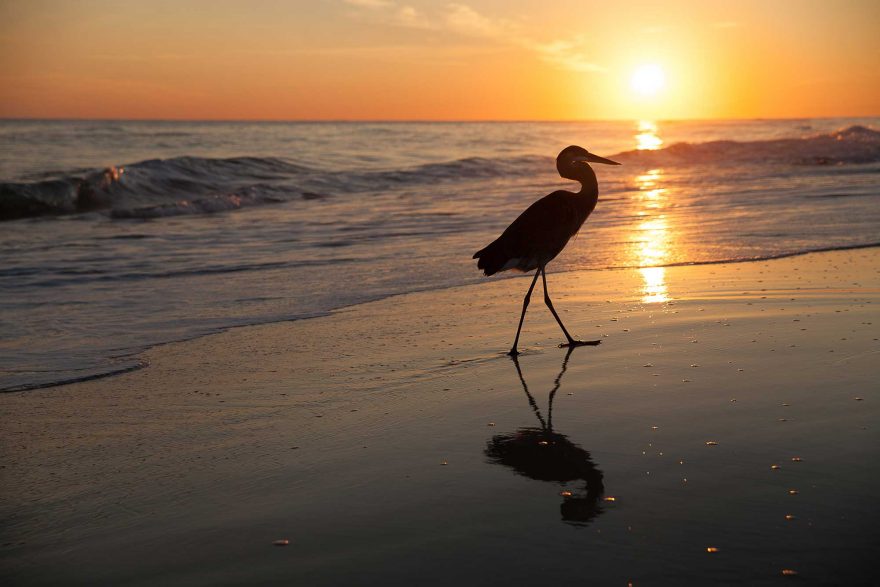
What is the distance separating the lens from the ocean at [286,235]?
27.2ft

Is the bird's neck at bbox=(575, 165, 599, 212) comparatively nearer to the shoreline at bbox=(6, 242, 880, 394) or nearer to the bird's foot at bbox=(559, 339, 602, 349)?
the bird's foot at bbox=(559, 339, 602, 349)

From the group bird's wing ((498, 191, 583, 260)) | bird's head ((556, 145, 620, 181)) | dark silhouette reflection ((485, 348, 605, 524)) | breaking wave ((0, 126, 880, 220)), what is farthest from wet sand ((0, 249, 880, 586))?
breaking wave ((0, 126, 880, 220))

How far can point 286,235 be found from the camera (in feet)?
49.2

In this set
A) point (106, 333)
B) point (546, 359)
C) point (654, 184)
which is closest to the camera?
point (546, 359)

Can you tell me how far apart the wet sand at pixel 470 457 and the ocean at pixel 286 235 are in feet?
3.81

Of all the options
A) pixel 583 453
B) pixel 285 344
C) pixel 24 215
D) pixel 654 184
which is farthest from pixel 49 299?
pixel 654 184

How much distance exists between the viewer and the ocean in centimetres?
829

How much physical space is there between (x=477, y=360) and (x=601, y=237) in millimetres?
6861

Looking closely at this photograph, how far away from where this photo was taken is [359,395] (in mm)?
5430

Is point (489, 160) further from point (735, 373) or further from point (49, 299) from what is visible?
point (735, 373)

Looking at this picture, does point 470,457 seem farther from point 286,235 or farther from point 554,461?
point 286,235

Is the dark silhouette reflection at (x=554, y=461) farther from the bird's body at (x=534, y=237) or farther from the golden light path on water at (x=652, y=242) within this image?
the golden light path on water at (x=652, y=242)

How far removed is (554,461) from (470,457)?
15.6 inches

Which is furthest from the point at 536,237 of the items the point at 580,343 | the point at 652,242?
the point at 652,242
